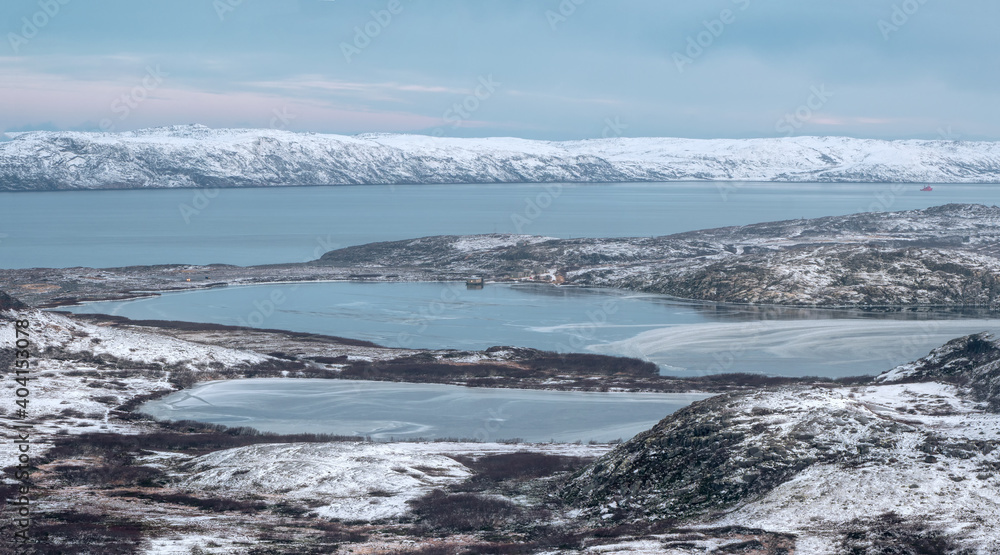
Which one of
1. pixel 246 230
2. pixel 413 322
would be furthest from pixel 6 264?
pixel 413 322

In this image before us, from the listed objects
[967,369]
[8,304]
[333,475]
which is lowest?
[333,475]

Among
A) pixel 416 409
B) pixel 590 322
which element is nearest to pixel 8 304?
pixel 416 409

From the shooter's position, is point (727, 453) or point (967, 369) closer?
point (727, 453)

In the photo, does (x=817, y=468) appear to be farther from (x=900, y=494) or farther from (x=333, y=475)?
(x=333, y=475)

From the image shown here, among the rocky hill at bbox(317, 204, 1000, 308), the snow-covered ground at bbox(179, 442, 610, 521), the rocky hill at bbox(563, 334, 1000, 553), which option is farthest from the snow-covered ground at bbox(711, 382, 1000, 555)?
the rocky hill at bbox(317, 204, 1000, 308)

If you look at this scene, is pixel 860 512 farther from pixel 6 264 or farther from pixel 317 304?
pixel 6 264

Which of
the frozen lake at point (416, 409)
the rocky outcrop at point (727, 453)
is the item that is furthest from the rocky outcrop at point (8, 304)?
the rocky outcrop at point (727, 453)

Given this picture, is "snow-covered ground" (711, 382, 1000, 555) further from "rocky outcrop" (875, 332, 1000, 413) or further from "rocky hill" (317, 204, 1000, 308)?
"rocky hill" (317, 204, 1000, 308)
